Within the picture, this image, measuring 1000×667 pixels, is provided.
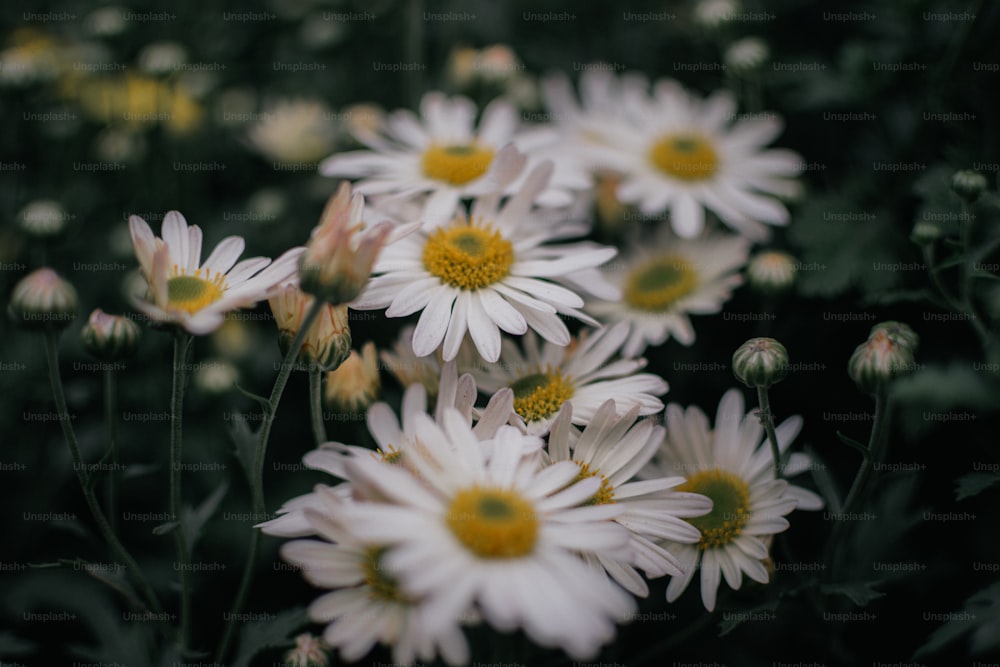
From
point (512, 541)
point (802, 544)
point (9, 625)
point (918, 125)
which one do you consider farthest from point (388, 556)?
point (918, 125)

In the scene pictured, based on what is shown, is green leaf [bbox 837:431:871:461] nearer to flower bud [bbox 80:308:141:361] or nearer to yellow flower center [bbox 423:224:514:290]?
yellow flower center [bbox 423:224:514:290]

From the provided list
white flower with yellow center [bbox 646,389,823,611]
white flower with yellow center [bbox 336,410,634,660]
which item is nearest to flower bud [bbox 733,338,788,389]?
white flower with yellow center [bbox 646,389,823,611]

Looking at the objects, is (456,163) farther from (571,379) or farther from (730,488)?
(730,488)

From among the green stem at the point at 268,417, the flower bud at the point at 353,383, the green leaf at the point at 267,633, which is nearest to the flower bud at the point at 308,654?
the green leaf at the point at 267,633

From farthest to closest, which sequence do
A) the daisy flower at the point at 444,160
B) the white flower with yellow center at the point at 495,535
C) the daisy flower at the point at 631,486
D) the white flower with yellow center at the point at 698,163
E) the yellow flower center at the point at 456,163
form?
1. the white flower with yellow center at the point at 698,163
2. the yellow flower center at the point at 456,163
3. the daisy flower at the point at 444,160
4. the daisy flower at the point at 631,486
5. the white flower with yellow center at the point at 495,535

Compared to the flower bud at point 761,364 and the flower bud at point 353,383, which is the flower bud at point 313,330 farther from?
the flower bud at point 761,364

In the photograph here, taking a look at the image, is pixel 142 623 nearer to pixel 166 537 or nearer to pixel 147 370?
pixel 166 537

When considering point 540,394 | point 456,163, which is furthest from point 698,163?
point 540,394
